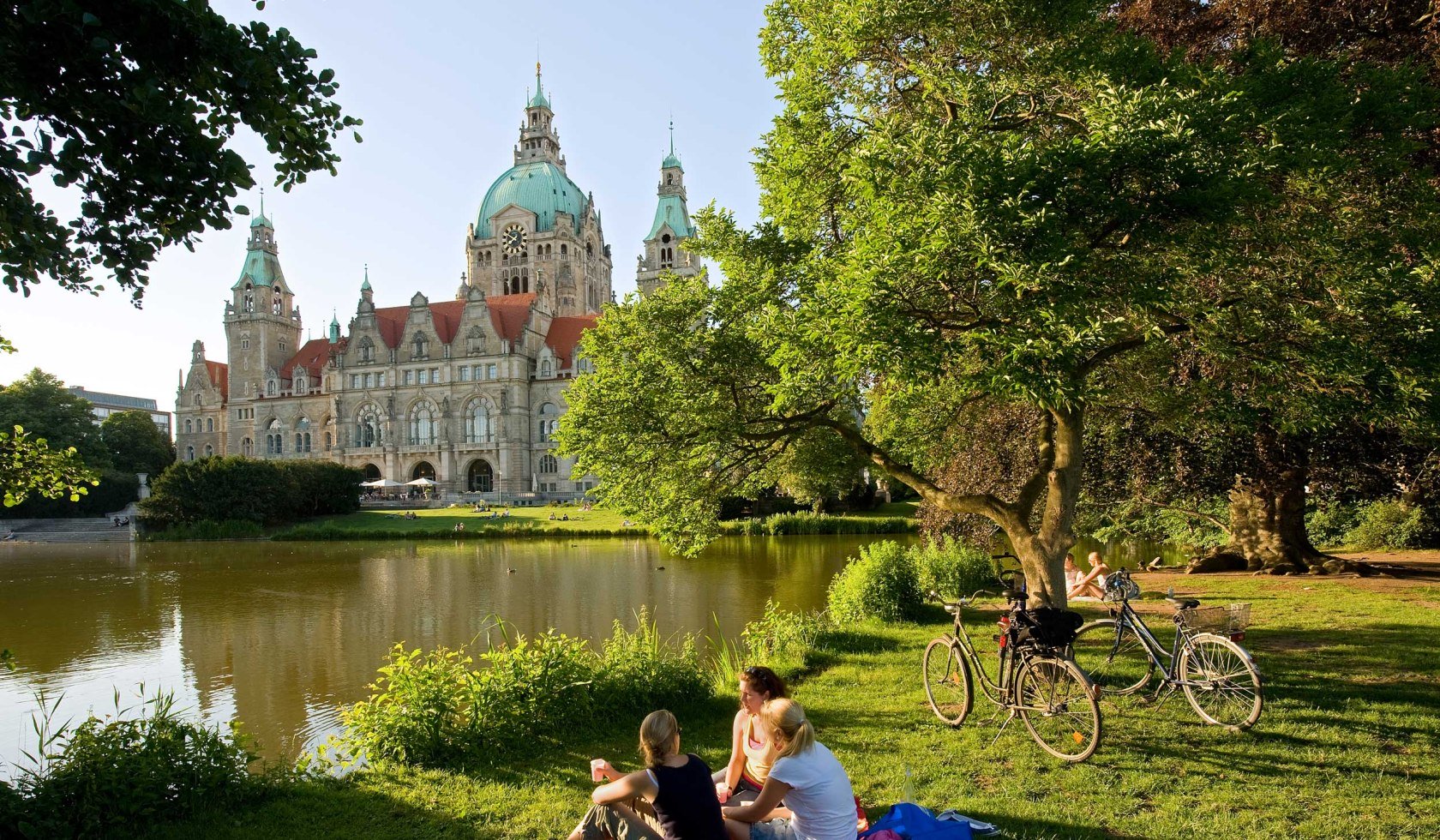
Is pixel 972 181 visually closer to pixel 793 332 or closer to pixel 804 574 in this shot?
pixel 793 332

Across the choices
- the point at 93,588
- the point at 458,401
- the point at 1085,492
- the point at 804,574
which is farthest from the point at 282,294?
the point at 1085,492

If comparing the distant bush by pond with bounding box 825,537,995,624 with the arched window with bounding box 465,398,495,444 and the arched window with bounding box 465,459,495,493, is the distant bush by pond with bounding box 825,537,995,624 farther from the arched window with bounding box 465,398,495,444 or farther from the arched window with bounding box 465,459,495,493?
the arched window with bounding box 465,459,495,493

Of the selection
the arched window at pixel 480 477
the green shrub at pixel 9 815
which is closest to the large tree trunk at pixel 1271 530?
the green shrub at pixel 9 815

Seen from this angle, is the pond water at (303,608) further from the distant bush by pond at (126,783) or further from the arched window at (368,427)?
the arched window at (368,427)

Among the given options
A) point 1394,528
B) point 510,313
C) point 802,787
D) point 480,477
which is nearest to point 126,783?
point 802,787

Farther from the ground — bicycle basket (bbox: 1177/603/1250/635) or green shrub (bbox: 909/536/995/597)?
Result: bicycle basket (bbox: 1177/603/1250/635)

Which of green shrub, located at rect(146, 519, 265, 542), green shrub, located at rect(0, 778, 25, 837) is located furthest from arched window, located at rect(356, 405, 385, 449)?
green shrub, located at rect(0, 778, 25, 837)

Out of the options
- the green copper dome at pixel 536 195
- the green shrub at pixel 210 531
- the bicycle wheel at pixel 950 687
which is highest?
the green copper dome at pixel 536 195

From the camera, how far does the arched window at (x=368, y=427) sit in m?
70.4

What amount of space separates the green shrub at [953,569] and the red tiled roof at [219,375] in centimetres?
7934

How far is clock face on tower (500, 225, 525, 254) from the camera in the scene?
79938 mm

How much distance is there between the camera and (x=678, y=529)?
10.2 m

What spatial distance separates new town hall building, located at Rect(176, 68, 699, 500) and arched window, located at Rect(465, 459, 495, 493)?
0.45ft

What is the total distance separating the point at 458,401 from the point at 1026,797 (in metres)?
66.9
